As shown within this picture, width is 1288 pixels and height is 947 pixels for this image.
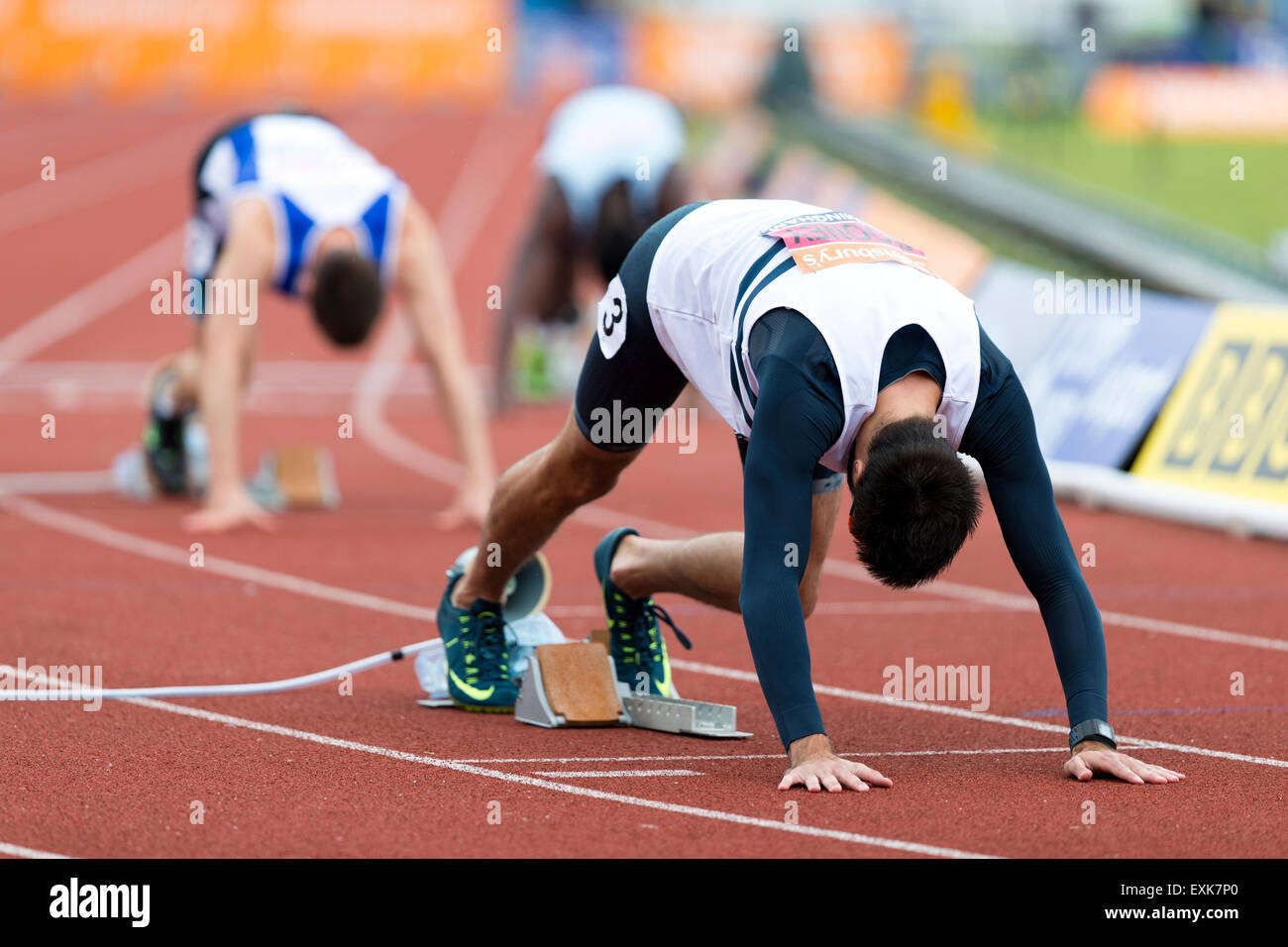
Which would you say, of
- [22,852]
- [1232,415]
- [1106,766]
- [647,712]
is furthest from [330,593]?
[1232,415]

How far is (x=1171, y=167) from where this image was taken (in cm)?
2977

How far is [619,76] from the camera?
45906mm

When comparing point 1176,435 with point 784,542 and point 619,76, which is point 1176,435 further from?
point 619,76

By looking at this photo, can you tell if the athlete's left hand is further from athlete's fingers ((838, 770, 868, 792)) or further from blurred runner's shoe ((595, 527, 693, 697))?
athlete's fingers ((838, 770, 868, 792))

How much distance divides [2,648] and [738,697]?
2606 millimetres

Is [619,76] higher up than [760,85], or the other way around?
[619,76]

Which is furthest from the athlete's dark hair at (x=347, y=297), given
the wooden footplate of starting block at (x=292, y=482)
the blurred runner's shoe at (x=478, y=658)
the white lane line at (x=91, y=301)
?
the white lane line at (x=91, y=301)

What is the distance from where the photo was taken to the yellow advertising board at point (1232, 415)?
952 centimetres

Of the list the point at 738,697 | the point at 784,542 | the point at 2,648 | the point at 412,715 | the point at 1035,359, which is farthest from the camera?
the point at 1035,359

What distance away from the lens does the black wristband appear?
509 centimetres

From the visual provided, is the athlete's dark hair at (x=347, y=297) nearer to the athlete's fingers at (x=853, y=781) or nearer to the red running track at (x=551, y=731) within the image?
the red running track at (x=551, y=731)

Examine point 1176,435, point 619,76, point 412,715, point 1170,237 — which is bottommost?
point 412,715

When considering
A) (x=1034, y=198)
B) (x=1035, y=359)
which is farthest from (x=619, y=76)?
(x=1035, y=359)
